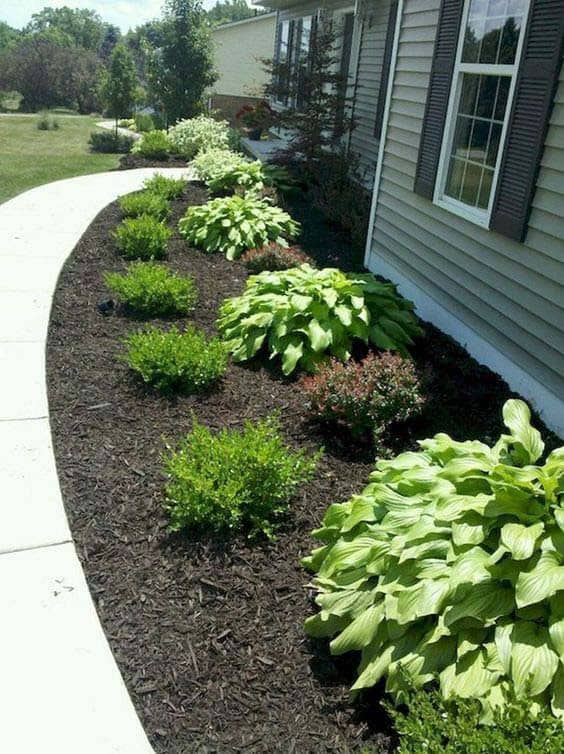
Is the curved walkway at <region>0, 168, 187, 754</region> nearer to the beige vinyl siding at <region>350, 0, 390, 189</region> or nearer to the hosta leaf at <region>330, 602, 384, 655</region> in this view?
the hosta leaf at <region>330, 602, 384, 655</region>

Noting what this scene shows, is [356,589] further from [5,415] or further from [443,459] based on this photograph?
[5,415]

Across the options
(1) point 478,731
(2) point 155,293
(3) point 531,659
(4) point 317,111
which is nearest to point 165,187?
(4) point 317,111

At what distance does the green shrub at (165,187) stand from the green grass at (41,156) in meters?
2.20

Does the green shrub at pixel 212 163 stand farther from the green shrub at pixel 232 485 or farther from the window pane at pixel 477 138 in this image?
the green shrub at pixel 232 485

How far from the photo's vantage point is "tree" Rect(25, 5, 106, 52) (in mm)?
57062

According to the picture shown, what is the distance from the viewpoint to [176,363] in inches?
168

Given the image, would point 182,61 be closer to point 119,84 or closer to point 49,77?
point 119,84

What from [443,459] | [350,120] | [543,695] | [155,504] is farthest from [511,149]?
[350,120]

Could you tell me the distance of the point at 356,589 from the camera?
2.39 m

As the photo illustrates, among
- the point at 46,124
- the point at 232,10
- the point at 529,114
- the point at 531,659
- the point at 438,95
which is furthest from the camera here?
the point at 232,10

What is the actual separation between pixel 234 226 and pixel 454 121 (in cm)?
308

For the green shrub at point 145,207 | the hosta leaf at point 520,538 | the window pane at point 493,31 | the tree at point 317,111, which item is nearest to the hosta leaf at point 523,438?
the hosta leaf at point 520,538

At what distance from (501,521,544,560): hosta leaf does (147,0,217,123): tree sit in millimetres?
17320

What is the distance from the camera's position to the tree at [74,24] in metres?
57.1
